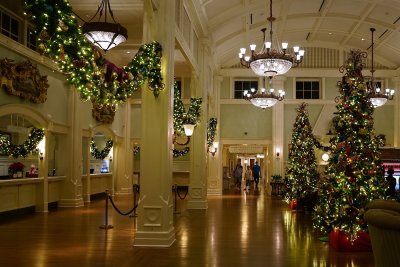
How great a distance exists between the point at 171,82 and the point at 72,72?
104 inches

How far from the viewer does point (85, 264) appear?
20.4 ft

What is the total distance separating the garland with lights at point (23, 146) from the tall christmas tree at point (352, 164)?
7.95 meters

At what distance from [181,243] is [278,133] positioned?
→ 1331 cm

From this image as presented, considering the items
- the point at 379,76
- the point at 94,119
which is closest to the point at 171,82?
the point at 94,119

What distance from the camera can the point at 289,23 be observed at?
17.2m

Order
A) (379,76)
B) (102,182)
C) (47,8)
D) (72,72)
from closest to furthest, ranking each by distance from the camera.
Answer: (47,8), (72,72), (102,182), (379,76)

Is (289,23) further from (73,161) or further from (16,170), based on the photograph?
(16,170)

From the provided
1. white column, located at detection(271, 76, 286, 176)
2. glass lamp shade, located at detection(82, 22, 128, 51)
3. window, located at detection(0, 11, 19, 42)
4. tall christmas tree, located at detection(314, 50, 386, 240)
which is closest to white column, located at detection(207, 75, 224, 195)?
white column, located at detection(271, 76, 286, 176)

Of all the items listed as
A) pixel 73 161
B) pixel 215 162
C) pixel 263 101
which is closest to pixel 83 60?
pixel 73 161

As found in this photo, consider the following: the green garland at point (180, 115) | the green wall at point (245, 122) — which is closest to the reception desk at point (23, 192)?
the green garland at point (180, 115)

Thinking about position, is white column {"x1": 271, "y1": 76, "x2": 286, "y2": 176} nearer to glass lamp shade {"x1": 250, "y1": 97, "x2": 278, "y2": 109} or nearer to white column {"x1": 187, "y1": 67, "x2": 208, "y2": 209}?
glass lamp shade {"x1": 250, "y1": 97, "x2": 278, "y2": 109}

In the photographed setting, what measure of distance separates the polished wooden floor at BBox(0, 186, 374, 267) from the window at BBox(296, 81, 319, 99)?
33.0 ft

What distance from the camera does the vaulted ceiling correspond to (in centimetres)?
1215

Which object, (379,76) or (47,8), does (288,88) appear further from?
(47,8)
